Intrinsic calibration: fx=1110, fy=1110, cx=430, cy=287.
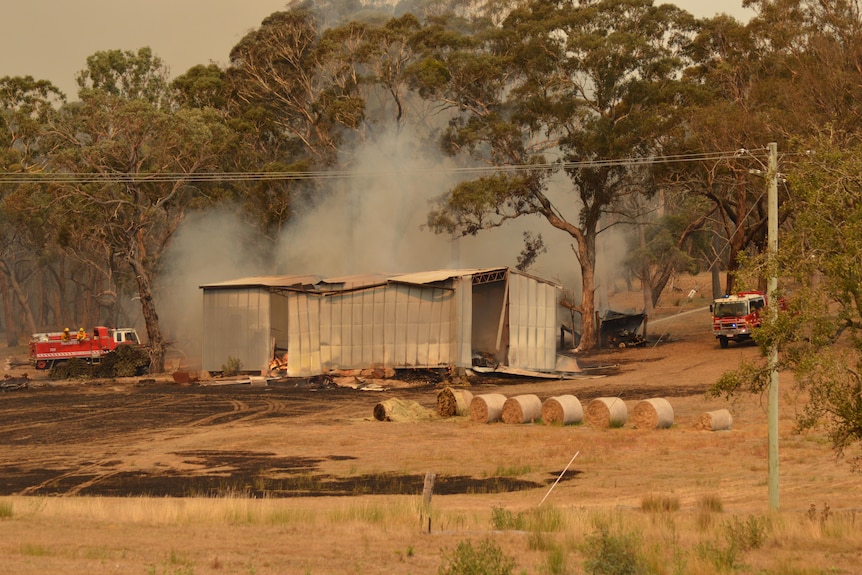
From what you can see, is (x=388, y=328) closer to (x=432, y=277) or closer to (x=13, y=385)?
(x=432, y=277)

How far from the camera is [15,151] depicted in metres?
74.7

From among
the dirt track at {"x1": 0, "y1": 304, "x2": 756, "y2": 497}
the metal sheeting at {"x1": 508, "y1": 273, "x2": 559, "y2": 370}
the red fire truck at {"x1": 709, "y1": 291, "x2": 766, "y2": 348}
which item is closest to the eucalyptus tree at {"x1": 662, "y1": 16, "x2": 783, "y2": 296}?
the red fire truck at {"x1": 709, "y1": 291, "x2": 766, "y2": 348}

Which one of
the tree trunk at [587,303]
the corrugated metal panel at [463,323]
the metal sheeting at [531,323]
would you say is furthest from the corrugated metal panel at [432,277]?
the tree trunk at [587,303]

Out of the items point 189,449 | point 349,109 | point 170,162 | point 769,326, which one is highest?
point 349,109

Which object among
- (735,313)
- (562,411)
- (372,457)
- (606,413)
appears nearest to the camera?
(372,457)

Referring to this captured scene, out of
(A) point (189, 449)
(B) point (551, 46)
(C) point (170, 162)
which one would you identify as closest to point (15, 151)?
(C) point (170, 162)

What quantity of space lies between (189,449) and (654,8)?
1786 inches

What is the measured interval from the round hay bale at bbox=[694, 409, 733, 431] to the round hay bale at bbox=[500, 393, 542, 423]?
5.12m

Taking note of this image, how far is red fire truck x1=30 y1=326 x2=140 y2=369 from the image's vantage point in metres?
64.7

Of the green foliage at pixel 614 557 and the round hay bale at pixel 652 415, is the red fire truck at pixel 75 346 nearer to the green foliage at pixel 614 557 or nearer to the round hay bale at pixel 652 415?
the round hay bale at pixel 652 415

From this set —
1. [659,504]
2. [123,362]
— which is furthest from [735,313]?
[659,504]

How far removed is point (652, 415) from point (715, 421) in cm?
178

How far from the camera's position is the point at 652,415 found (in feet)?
106

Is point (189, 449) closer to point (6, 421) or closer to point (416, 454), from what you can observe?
point (416, 454)
